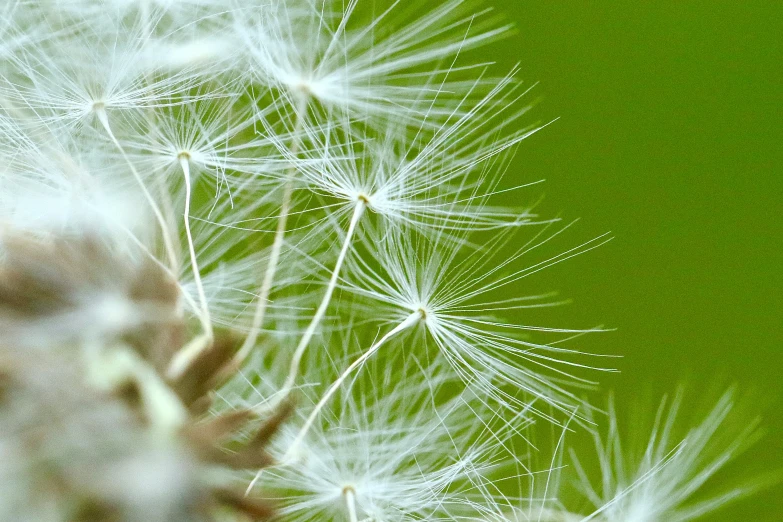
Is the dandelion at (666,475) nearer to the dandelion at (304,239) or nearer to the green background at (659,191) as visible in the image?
the dandelion at (304,239)

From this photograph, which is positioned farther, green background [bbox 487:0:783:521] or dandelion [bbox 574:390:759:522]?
green background [bbox 487:0:783:521]

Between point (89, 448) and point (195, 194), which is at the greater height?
point (195, 194)

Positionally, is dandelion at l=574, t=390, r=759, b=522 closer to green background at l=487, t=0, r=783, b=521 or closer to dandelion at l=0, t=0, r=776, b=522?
dandelion at l=0, t=0, r=776, b=522

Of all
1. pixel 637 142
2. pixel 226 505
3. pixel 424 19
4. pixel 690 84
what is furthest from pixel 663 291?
pixel 226 505

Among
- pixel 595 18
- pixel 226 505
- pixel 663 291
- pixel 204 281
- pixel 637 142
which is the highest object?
pixel 595 18

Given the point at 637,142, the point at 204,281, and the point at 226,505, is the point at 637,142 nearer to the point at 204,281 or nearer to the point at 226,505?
the point at 204,281

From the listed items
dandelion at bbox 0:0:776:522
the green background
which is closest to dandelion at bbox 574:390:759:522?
dandelion at bbox 0:0:776:522

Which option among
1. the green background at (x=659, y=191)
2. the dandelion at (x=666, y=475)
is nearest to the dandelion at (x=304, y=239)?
the dandelion at (x=666, y=475)

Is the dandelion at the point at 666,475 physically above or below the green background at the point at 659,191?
below

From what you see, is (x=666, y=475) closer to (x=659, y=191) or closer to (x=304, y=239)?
(x=304, y=239)
